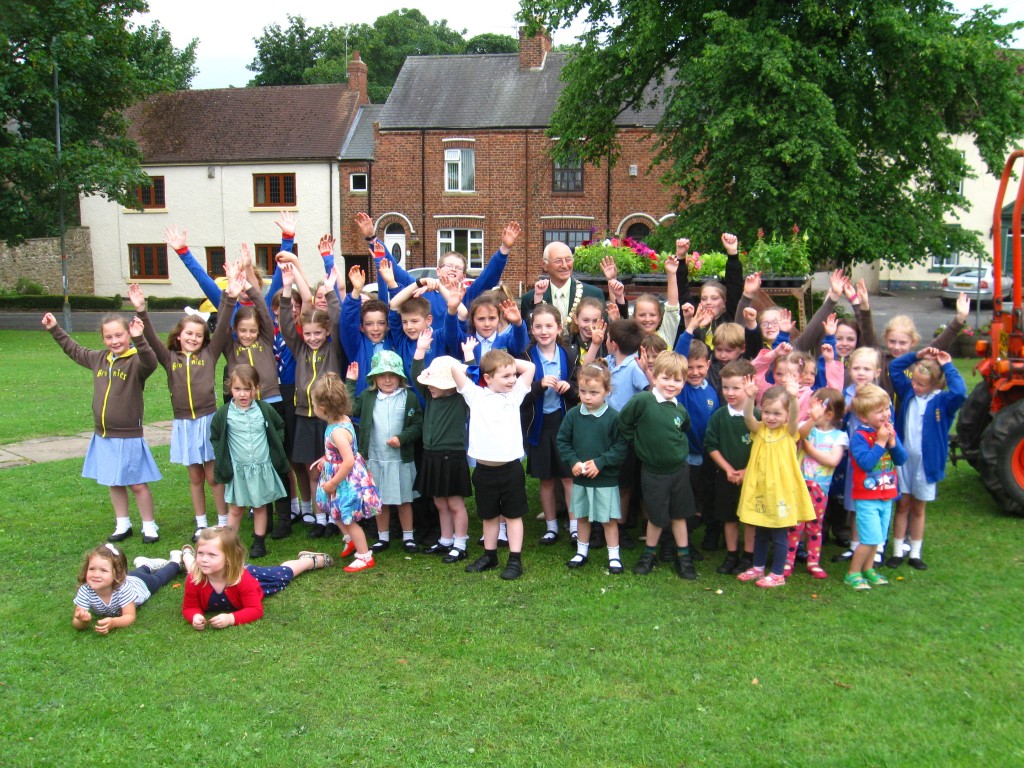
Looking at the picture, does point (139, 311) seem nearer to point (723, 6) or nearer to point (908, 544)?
point (908, 544)

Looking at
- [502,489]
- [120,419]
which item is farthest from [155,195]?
[502,489]

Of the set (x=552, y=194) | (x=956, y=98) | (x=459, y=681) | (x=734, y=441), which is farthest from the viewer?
(x=552, y=194)

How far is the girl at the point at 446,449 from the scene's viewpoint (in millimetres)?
5934

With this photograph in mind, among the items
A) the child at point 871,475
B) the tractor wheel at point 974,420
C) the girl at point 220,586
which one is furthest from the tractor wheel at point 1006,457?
the girl at point 220,586

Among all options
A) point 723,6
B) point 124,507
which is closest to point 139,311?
point 124,507

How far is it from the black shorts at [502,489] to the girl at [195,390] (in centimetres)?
219

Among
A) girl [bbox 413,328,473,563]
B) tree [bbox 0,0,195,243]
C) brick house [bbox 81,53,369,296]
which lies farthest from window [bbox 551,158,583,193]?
girl [bbox 413,328,473,563]

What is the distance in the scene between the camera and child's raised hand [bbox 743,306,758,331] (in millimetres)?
6297

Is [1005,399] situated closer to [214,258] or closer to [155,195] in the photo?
[214,258]

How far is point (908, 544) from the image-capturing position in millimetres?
6098

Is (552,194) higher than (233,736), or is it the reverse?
(552,194)

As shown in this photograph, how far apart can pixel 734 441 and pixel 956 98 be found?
1579 centimetres

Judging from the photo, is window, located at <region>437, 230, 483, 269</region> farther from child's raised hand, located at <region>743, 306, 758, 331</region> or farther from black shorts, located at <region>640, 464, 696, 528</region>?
black shorts, located at <region>640, 464, 696, 528</region>

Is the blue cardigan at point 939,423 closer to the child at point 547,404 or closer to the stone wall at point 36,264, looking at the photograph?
the child at point 547,404
